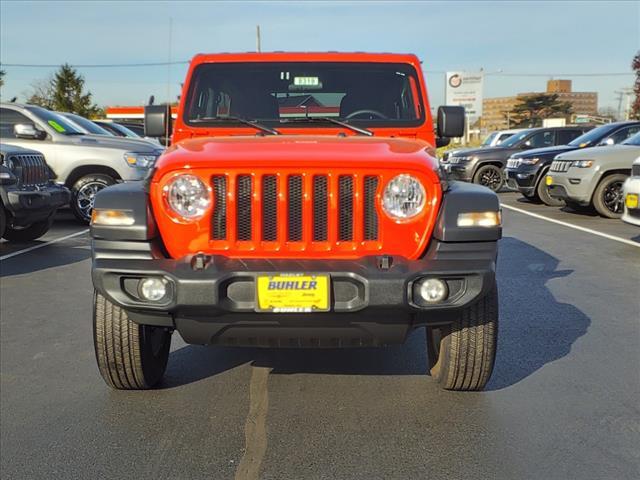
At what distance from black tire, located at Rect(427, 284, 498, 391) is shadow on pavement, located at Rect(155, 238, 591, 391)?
30 cm

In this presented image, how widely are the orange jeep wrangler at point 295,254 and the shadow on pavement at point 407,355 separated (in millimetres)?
461

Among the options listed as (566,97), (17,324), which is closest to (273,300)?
(17,324)

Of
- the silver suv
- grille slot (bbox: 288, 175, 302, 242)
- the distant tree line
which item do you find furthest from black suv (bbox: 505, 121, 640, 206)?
the distant tree line

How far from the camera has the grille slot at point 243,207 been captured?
11.1ft

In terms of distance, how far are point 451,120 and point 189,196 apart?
2.33m

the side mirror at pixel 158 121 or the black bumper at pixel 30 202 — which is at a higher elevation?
the side mirror at pixel 158 121

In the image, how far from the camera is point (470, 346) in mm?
3604

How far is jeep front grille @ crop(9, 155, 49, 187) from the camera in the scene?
836cm

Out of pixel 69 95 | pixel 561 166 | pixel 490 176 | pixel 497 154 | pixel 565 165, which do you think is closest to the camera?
pixel 565 165

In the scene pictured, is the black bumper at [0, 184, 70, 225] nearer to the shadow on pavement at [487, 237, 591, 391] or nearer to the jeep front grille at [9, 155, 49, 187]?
the jeep front grille at [9, 155, 49, 187]

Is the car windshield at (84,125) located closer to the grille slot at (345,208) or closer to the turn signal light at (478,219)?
the grille slot at (345,208)

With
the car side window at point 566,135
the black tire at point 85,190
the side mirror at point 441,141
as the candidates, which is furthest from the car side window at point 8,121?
the car side window at point 566,135

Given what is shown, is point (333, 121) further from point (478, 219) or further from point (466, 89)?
point (466, 89)

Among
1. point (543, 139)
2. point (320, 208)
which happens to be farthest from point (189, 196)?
point (543, 139)
